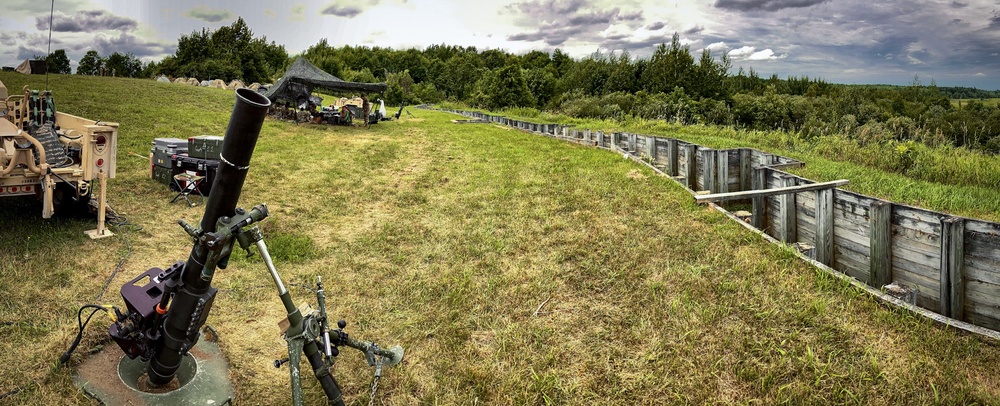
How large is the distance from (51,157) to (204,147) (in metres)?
2.46

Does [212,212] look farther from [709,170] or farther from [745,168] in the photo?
[745,168]

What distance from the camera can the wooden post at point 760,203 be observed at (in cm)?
794

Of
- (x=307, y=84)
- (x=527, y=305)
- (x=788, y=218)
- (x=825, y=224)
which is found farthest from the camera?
(x=307, y=84)

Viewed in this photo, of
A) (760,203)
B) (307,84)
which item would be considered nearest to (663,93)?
(307,84)

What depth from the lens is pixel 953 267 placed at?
4773 millimetres

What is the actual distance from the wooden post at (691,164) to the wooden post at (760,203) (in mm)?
2339

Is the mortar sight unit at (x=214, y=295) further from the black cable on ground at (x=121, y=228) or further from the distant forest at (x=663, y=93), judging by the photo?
the distant forest at (x=663, y=93)

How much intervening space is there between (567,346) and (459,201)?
572 centimetres

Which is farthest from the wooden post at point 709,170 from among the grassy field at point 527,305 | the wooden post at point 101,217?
the wooden post at point 101,217

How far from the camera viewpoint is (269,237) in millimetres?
7633

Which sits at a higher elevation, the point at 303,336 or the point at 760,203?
the point at 760,203

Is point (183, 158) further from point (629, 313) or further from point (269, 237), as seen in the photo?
point (629, 313)

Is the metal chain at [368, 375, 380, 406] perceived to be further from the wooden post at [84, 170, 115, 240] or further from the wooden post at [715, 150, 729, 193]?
the wooden post at [715, 150, 729, 193]

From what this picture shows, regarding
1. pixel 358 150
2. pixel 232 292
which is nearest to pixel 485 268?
pixel 232 292
